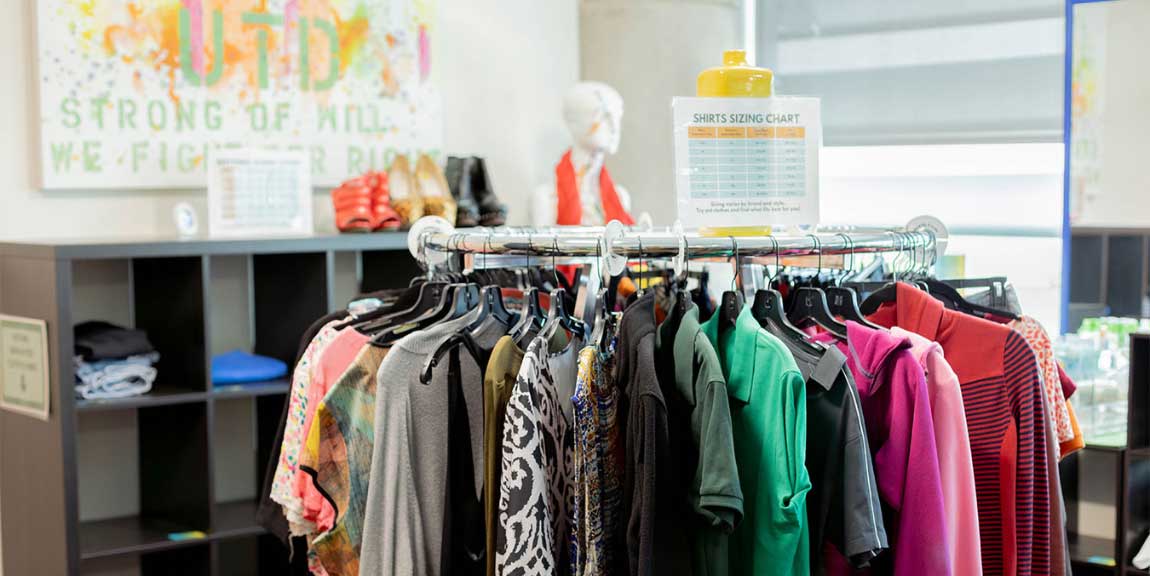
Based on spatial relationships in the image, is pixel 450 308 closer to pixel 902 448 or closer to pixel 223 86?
pixel 902 448

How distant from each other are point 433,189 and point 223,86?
0.76 meters

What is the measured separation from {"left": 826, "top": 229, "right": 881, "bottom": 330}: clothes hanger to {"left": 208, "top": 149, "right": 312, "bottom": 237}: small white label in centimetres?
204

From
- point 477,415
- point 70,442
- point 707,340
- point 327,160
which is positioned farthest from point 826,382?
point 327,160

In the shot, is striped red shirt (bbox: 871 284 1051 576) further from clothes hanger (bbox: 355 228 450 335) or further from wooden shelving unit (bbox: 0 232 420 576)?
wooden shelving unit (bbox: 0 232 420 576)

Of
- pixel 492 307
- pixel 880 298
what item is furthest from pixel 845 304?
pixel 492 307

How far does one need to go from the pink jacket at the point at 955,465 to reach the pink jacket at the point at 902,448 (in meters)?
0.04

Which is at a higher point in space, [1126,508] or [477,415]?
[477,415]

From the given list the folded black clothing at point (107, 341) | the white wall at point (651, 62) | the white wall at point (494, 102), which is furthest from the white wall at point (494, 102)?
the folded black clothing at point (107, 341)

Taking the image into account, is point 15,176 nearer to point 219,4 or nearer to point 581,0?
point 219,4

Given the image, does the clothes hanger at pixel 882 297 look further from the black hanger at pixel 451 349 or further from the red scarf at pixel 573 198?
the red scarf at pixel 573 198

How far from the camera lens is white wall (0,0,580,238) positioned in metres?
3.58

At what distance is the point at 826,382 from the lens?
171cm

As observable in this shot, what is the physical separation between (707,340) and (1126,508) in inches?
65.6

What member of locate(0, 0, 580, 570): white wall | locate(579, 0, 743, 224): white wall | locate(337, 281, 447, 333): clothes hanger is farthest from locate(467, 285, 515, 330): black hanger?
locate(579, 0, 743, 224): white wall
